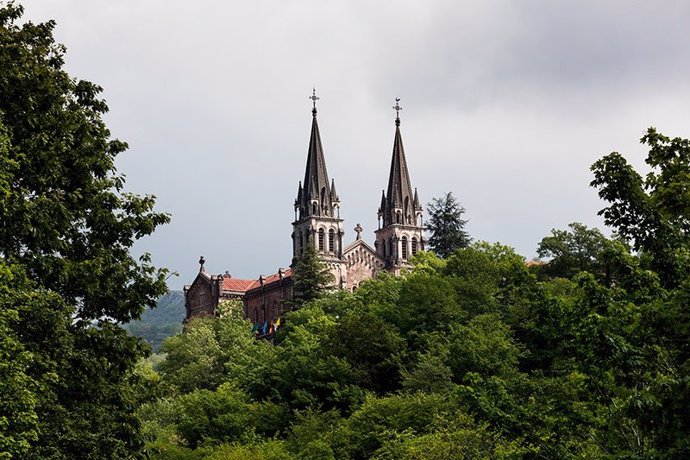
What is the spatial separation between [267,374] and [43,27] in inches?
1427

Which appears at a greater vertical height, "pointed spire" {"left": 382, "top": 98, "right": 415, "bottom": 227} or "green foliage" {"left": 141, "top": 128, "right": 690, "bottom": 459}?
"pointed spire" {"left": 382, "top": 98, "right": 415, "bottom": 227}

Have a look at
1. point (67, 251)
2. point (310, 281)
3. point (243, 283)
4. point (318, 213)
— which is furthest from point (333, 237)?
point (67, 251)

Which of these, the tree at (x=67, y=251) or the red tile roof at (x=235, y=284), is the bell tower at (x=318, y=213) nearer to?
the red tile roof at (x=235, y=284)

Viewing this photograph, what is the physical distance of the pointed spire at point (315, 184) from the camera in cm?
11475

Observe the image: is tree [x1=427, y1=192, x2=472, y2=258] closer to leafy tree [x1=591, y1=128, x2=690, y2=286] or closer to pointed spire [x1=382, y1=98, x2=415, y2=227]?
pointed spire [x1=382, y1=98, x2=415, y2=227]

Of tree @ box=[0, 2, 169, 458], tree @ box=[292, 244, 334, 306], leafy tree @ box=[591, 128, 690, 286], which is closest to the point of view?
leafy tree @ box=[591, 128, 690, 286]

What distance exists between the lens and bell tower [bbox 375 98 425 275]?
117 m

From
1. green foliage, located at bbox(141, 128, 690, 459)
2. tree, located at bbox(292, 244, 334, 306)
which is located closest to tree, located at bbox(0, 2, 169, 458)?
green foliage, located at bbox(141, 128, 690, 459)

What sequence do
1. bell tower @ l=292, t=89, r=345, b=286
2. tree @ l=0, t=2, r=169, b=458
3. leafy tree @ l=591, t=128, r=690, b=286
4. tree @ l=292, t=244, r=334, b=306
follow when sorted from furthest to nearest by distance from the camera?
1. bell tower @ l=292, t=89, r=345, b=286
2. tree @ l=292, t=244, r=334, b=306
3. tree @ l=0, t=2, r=169, b=458
4. leafy tree @ l=591, t=128, r=690, b=286

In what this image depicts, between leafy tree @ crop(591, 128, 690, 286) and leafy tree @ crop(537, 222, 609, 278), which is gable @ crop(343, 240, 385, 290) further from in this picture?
leafy tree @ crop(591, 128, 690, 286)

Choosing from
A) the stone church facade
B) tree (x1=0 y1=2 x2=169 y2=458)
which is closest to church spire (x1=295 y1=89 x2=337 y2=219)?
the stone church facade

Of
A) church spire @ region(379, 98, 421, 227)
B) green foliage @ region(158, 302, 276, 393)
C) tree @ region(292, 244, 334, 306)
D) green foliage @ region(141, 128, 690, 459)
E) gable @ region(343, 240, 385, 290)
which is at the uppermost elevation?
church spire @ region(379, 98, 421, 227)

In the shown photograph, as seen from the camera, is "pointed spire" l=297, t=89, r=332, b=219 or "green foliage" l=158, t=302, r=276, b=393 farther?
"pointed spire" l=297, t=89, r=332, b=219

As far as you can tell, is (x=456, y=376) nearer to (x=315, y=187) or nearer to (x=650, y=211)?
(x=650, y=211)
